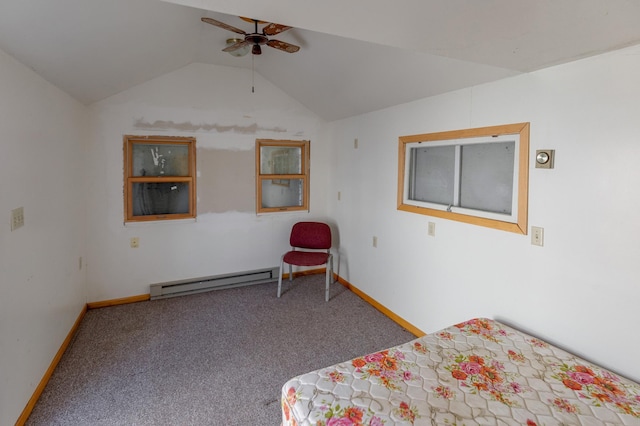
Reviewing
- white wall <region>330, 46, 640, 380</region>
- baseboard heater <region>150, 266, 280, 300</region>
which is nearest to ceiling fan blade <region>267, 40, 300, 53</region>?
white wall <region>330, 46, 640, 380</region>

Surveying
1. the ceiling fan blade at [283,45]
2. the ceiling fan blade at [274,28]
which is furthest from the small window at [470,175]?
the ceiling fan blade at [274,28]

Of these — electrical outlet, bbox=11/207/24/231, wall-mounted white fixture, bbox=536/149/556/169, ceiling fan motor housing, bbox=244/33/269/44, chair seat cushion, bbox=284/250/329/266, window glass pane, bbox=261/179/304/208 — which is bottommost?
chair seat cushion, bbox=284/250/329/266

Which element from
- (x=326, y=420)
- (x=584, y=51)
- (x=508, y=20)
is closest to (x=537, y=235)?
(x=584, y=51)

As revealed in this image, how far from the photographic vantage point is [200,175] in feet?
12.4

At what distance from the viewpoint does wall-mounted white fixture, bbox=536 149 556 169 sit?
5.95 feet

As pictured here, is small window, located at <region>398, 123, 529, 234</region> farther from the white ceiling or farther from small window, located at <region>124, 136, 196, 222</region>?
small window, located at <region>124, 136, 196, 222</region>

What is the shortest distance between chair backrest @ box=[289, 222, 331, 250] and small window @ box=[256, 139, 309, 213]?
40 centimetres

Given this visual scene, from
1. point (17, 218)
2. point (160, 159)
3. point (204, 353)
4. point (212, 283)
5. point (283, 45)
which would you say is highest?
point (283, 45)

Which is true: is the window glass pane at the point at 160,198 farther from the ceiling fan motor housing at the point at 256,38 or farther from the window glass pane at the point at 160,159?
the ceiling fan motor housing at the point at 256,38

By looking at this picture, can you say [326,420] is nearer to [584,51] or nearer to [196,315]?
[584,51]

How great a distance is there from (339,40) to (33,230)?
2.46 meters

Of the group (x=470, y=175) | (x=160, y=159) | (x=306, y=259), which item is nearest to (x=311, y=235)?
(x=306, y=259)

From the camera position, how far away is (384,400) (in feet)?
4.53

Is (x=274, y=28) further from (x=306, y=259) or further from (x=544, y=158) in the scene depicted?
(x=306, y=259)
